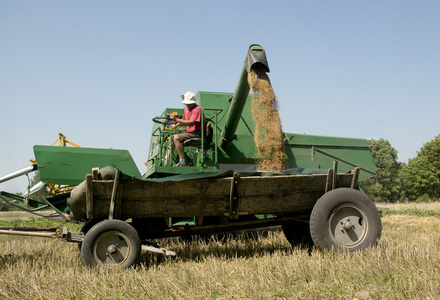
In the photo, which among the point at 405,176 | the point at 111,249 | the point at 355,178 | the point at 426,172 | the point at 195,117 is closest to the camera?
the point at 111,249

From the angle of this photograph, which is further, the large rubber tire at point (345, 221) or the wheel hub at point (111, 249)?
the large rubber tire at point (345, 221)

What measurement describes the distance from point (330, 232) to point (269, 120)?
1.95 metres

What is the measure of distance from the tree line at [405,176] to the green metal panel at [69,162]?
36035mm

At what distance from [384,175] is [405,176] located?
7912 millimetres

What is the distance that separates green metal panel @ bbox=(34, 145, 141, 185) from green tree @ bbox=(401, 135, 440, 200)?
44.1 metres

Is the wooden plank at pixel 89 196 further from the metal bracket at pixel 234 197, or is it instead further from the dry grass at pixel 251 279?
the metal bracket at pixel 234 197

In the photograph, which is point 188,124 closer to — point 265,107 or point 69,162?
point 265,107

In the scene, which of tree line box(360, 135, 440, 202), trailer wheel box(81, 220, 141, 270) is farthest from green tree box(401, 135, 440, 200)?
trailer wheel box(81, 220, 141, 270)

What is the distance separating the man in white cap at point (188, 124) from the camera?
712cm

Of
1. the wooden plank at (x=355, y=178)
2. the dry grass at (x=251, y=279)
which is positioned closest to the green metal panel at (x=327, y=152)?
the wooden plank at (x=355, y=178)

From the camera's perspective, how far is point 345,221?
5.35 metres

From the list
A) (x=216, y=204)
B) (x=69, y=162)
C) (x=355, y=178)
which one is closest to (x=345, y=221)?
(x=355, y=178)

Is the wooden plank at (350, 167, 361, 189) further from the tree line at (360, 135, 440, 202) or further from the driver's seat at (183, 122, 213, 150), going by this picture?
the tree line at (360, 135, 440, 202)

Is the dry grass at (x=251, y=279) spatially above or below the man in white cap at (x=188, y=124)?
below
